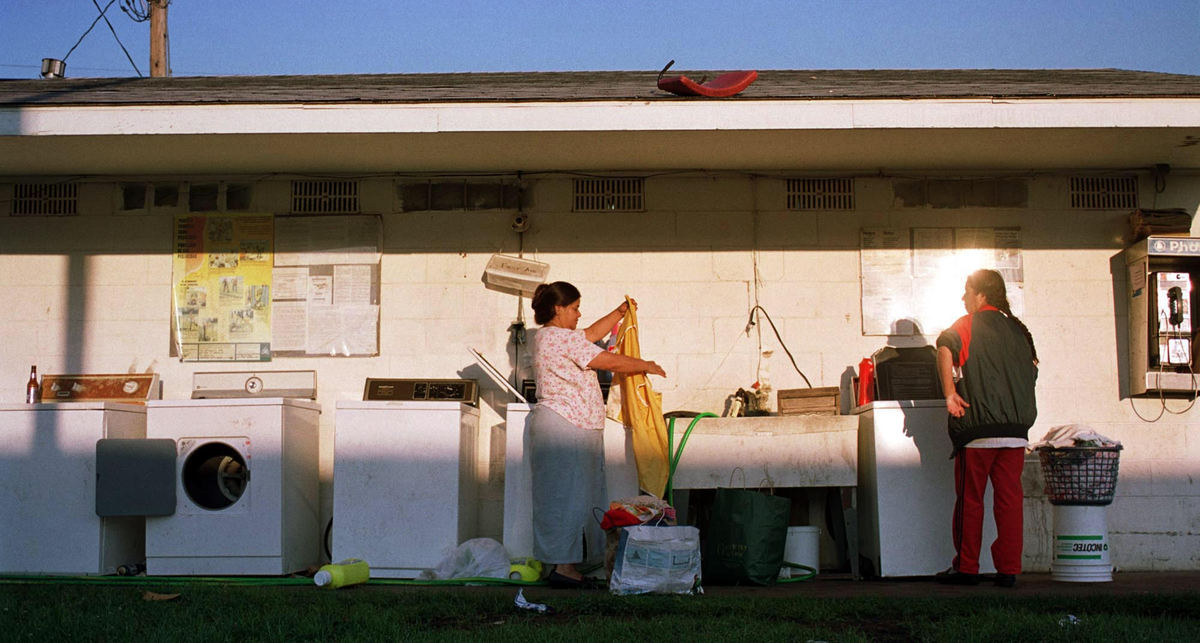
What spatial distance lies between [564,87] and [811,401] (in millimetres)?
2257

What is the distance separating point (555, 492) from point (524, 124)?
1866mm

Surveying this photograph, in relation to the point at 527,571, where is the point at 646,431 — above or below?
above

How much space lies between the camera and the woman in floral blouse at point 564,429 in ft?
18.6

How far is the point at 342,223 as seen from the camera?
724 cm

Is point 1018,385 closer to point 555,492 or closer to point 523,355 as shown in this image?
point 555,492

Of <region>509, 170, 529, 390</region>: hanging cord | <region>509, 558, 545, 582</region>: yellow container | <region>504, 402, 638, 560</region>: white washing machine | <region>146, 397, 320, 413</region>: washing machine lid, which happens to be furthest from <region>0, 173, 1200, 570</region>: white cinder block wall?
<region>509, 558, 545, 582</region>: yellow container

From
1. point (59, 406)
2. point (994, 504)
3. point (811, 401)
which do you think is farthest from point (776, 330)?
point (59, 406)

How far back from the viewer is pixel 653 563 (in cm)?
526

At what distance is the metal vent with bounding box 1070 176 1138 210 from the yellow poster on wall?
483cm

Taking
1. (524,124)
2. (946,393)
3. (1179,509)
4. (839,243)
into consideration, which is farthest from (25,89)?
(1179,509)

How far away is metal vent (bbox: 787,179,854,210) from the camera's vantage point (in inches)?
282

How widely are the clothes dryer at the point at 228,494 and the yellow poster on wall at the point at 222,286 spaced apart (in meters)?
0.84

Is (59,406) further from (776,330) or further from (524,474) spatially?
(776,330)

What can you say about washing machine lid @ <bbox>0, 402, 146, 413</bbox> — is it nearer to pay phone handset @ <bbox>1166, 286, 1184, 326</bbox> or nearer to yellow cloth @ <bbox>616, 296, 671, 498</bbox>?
yellow cloth @ <bbox>616, 296, 671, 498</bbox>
